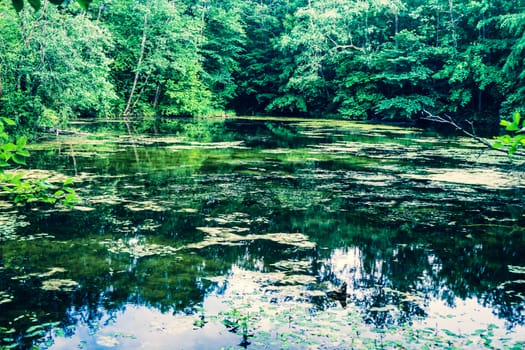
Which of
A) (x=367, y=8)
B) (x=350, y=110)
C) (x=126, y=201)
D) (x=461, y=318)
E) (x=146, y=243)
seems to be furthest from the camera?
(x=350, y=110)

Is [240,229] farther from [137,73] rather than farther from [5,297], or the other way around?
[137,73]

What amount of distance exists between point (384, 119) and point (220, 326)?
27064mm

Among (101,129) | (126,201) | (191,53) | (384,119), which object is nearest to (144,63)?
(191,53)

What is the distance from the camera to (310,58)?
99.2 feet

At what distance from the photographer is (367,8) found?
28109 millimetres

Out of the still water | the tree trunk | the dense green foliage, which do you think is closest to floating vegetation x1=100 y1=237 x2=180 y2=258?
the still water

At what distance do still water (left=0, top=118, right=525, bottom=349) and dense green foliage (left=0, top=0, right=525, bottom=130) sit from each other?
1007 centimetres

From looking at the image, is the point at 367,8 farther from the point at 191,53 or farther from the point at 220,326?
the point at 220,326

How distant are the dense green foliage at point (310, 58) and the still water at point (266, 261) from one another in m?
10.1

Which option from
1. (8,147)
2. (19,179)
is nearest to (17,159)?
(8,147)

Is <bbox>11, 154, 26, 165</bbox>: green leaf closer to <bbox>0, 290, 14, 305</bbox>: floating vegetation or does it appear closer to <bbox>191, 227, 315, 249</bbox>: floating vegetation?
<bbox>0, 290, 14, 305</bbox>: floating vegetation

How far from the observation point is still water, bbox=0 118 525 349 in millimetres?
3924

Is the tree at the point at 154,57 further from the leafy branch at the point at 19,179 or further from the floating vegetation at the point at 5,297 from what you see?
the leafy branch at the point at 19,179

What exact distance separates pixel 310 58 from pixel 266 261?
2623cm
